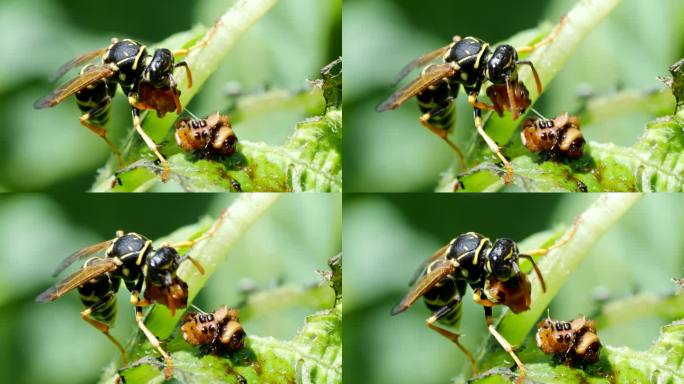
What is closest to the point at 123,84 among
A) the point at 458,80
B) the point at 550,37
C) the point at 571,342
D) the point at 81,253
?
the point at 81,253

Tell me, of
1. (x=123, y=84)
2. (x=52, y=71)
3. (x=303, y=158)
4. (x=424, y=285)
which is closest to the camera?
(x=424, y=285)

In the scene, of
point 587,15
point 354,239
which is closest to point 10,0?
point 354,239

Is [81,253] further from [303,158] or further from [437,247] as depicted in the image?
[437,247]

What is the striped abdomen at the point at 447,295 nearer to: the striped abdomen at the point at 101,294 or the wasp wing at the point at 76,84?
the striped abdomen at the point at 101,294

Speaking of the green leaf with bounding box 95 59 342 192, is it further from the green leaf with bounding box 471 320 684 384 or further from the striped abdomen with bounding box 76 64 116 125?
the green leaf with bounding box 471 320 684 384

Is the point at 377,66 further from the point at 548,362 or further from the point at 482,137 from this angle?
the point at 548,362

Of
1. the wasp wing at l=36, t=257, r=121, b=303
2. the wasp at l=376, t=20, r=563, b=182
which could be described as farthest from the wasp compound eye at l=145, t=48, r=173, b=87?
the wasp at l=376, t=20, r=563, b=182

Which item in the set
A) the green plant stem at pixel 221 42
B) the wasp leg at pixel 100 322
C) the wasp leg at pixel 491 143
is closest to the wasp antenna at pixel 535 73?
the wasp leg at pixel 491 143
